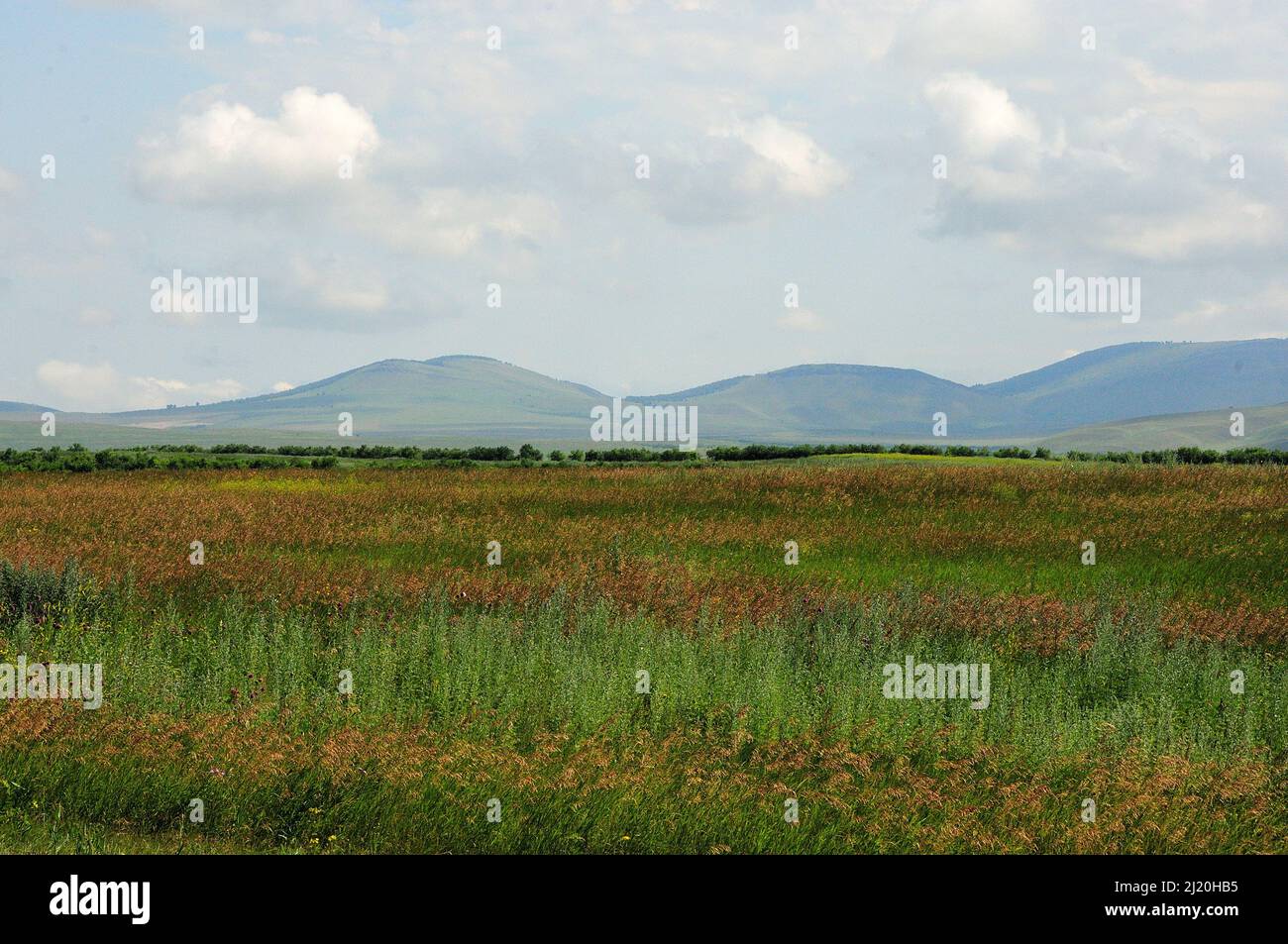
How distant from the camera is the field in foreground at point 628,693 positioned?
8.12 metres

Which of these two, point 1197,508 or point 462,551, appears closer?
point 462,551

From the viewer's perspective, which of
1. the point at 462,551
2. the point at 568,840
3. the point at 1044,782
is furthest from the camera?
the point at 462,551

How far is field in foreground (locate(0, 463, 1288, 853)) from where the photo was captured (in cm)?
812

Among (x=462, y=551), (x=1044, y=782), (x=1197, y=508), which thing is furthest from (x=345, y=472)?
(x=1044, y=782)

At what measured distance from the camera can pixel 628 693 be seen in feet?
36.0

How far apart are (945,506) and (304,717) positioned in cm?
2477

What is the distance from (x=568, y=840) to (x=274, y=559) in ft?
42.0

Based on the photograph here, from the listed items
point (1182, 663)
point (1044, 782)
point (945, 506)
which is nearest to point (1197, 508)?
point (945, 506)

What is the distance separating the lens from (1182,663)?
1343 centimetres

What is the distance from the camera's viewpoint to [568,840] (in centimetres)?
775
